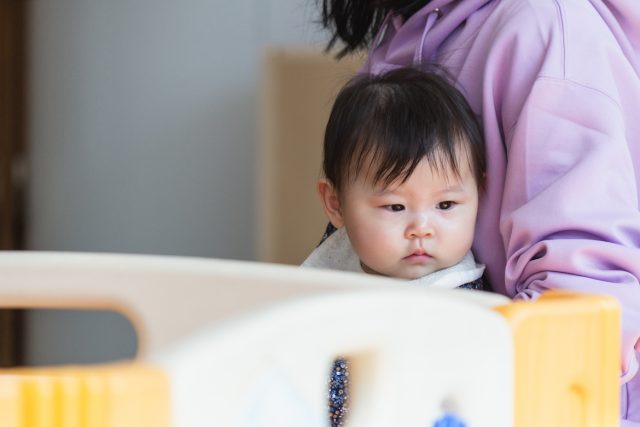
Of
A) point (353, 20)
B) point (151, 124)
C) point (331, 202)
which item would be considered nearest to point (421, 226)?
point (331, 202)

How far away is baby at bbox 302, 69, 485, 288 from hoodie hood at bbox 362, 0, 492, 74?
0.17 ft

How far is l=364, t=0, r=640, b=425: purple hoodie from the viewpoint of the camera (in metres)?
0.92

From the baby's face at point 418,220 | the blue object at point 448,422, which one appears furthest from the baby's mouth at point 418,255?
the blue object at point 448,422

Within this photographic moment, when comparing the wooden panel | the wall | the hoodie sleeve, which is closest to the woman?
the hoodie sleeve

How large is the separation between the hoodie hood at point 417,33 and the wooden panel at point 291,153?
1.65 m

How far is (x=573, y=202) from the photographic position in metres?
0.93

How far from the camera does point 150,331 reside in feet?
2.87

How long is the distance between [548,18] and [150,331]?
45cm

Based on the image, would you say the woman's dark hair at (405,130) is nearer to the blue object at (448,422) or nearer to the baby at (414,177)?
the baby at (414,177)

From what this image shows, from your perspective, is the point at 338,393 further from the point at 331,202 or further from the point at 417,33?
the point at 417,33

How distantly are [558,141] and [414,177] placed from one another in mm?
145

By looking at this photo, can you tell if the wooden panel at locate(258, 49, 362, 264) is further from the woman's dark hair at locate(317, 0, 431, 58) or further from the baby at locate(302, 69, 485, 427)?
the baby at locate(302, 69, 485, 427)

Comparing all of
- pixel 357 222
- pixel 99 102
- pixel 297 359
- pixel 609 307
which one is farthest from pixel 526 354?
pixel 99 102

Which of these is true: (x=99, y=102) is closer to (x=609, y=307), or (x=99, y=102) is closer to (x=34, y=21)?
(x=34, y=21)
